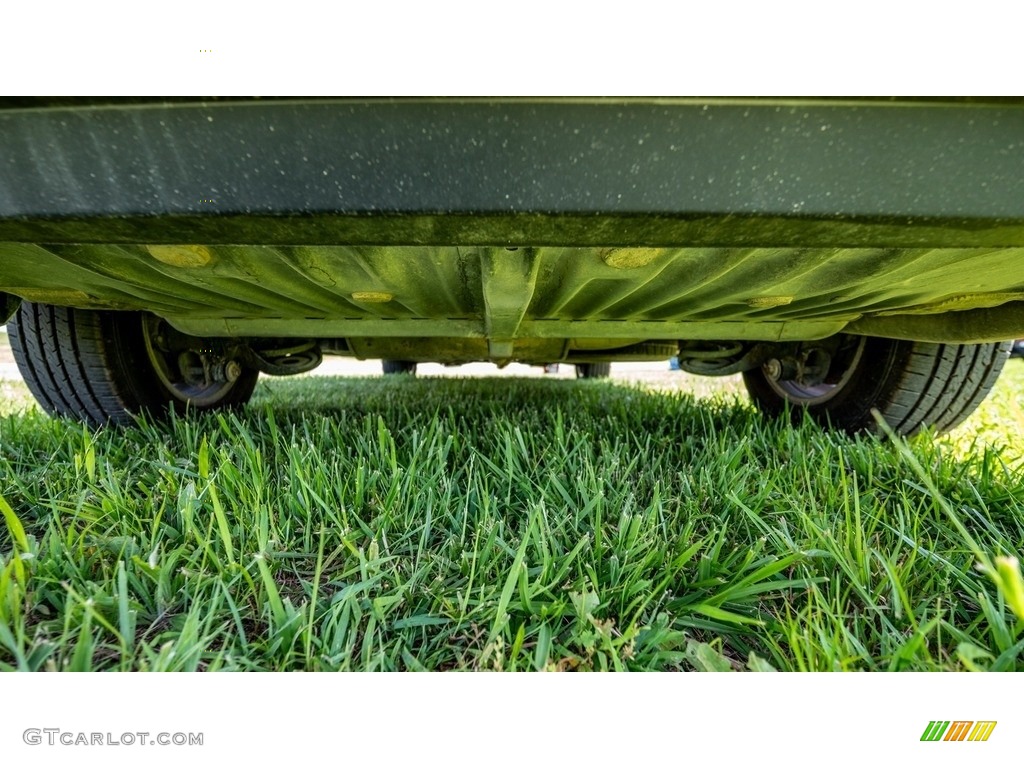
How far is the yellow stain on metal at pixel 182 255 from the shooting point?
539 mm

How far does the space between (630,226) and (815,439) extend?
807mm

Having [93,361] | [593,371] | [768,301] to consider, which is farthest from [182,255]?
[593,371]

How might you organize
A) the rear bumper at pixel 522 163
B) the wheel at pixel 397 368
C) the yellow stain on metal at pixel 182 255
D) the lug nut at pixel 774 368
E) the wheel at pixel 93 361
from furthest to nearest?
the wheel at pixel 397 368 → the lug nut at pixel 774 368 → the wheel at pixel 93 361 → the yellow stain on metal at pixel 182 255 → the rear bumper at pixel 522 163

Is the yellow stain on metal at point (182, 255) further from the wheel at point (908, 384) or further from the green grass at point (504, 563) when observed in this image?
the wheel at point (908, 384)

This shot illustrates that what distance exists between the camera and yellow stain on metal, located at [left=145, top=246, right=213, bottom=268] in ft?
1.77

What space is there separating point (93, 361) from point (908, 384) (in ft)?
5.92

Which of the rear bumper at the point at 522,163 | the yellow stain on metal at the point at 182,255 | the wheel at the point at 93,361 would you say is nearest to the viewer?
the rear bumper at the point at 522,163

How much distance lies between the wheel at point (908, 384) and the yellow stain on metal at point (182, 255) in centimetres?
114

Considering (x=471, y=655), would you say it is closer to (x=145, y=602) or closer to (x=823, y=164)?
(x=145, y=602)

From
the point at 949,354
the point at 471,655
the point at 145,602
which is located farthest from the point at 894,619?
the point at 949,354

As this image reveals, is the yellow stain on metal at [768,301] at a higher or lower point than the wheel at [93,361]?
higher
